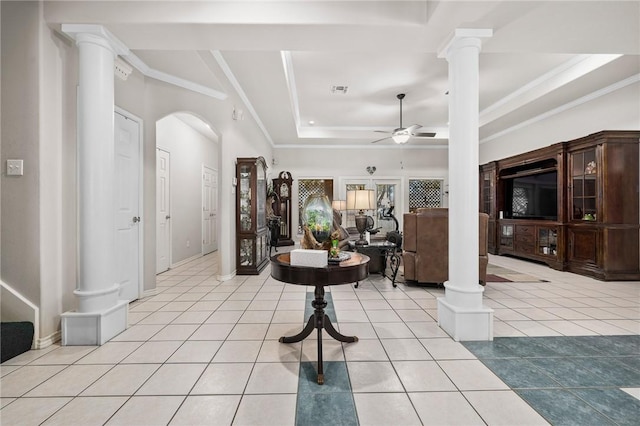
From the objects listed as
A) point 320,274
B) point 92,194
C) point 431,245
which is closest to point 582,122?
point 431,245

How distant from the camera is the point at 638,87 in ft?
13.5

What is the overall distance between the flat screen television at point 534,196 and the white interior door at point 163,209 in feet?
23.1

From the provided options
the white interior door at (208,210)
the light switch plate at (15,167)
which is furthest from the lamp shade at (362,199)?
the white interior door at (208,210)

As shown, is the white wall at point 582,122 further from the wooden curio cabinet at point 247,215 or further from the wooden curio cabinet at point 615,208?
the wooden curio cabinet at point 247,215

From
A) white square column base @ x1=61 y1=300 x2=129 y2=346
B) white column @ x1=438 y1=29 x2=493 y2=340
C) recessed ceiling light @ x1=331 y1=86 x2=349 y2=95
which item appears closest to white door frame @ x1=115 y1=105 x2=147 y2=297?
white square column base @ x1=61 y1=300 x2=129 y2=346

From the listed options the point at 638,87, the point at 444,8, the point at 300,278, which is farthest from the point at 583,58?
the point at 300,278

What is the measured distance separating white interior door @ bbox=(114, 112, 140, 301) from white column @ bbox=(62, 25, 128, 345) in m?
0.69

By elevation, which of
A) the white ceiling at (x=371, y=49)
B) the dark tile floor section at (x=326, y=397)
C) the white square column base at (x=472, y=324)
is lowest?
the dark tile floor section at (x=326, y=397)

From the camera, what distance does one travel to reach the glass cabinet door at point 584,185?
4.46m

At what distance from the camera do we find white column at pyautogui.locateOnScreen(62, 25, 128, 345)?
2283 millimetres

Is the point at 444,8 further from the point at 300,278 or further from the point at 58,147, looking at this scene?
the point at 58,147

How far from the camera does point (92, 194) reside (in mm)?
2346

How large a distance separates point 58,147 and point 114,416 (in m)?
2.12

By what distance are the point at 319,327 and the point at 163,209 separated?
4374mm
